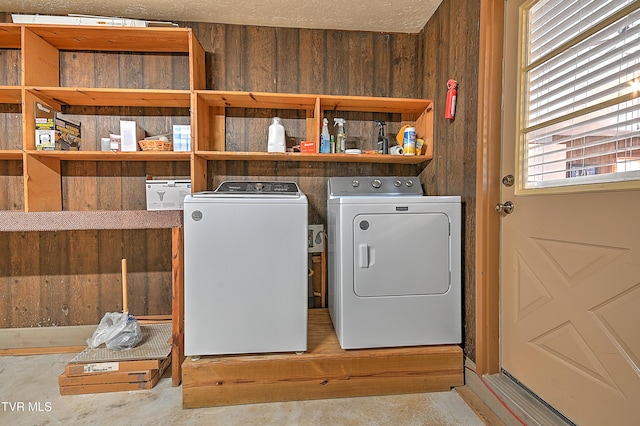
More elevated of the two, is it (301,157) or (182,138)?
(182,138)

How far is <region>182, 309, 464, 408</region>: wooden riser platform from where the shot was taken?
1470mm

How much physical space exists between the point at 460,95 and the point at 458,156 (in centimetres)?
34

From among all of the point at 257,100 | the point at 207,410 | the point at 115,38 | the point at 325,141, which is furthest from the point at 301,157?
the point at 207,410

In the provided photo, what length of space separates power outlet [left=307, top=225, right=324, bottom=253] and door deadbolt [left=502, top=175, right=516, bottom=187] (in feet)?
3.80

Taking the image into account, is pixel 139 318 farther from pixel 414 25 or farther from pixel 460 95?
pixel 414 25

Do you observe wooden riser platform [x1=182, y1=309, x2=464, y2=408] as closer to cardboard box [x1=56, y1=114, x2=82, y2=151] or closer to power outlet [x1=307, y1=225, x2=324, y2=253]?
power outlet [x1=307, y1=225, x2=324, y2=253]

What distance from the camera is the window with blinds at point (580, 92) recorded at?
0.96 meters

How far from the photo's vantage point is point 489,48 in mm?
1444

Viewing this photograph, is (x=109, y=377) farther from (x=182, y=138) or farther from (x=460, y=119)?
(x=460, y=119)

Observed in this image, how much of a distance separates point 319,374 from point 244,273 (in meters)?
0.64

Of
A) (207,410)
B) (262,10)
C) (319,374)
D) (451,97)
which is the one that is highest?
(262,10)

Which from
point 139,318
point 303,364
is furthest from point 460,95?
point 139,318

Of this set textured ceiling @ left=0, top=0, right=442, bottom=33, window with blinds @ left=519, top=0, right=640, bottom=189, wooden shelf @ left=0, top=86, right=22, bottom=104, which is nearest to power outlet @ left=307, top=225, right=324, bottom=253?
window with blinds @ left=519, top=0, right=640, bottom=189

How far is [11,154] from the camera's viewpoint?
1.82 meters
